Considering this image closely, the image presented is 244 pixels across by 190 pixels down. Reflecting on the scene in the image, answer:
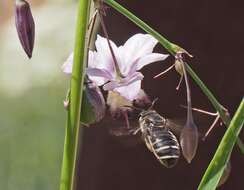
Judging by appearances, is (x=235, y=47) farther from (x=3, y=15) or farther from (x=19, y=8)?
(x=19, y=8)

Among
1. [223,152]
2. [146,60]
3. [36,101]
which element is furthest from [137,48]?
[36,101]

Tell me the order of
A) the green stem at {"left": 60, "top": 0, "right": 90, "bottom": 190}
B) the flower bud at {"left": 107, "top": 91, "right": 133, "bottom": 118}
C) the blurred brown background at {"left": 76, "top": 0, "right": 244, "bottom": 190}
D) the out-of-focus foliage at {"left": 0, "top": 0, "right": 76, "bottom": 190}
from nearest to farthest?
the green stem at {"left": 60, "top": 0, "right": 90, "bottom": 190} < the flower bud at {"left": 107, "top": 91, "right": 133, "bottom": 118} < the blurred brown background at {"left": 76, "top": 0, "right": 244, "bottom": 190} < the out-of-focus foliage at {"left": 0, "top": 0, "right": 76, "bottom": 190}

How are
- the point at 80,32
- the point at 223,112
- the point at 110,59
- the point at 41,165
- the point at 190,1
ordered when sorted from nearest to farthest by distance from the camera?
the point at 80,32
the point at 223,112
the point at 110,59
the point at 190,1
the point at 41,165

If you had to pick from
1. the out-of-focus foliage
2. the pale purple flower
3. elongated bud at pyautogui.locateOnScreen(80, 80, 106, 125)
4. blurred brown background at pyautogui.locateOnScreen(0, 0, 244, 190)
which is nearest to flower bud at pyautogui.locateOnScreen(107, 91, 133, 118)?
the pale purple flower

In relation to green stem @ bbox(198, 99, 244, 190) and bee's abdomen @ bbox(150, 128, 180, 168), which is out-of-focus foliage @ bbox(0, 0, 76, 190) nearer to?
bee's abdomen @ bbox(150, 128, 180, 168)

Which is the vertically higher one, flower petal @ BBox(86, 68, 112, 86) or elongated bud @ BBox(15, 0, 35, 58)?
elongated bud @ BBox(15, 0, 35, 58)

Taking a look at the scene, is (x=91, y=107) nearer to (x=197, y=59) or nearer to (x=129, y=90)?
(x=129, y=90)

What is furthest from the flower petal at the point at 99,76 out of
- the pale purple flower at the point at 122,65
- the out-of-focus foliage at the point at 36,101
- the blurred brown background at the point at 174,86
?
the out-of-focus foliage at the point at 36,101

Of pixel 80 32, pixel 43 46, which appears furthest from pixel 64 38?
pixel 80 32
